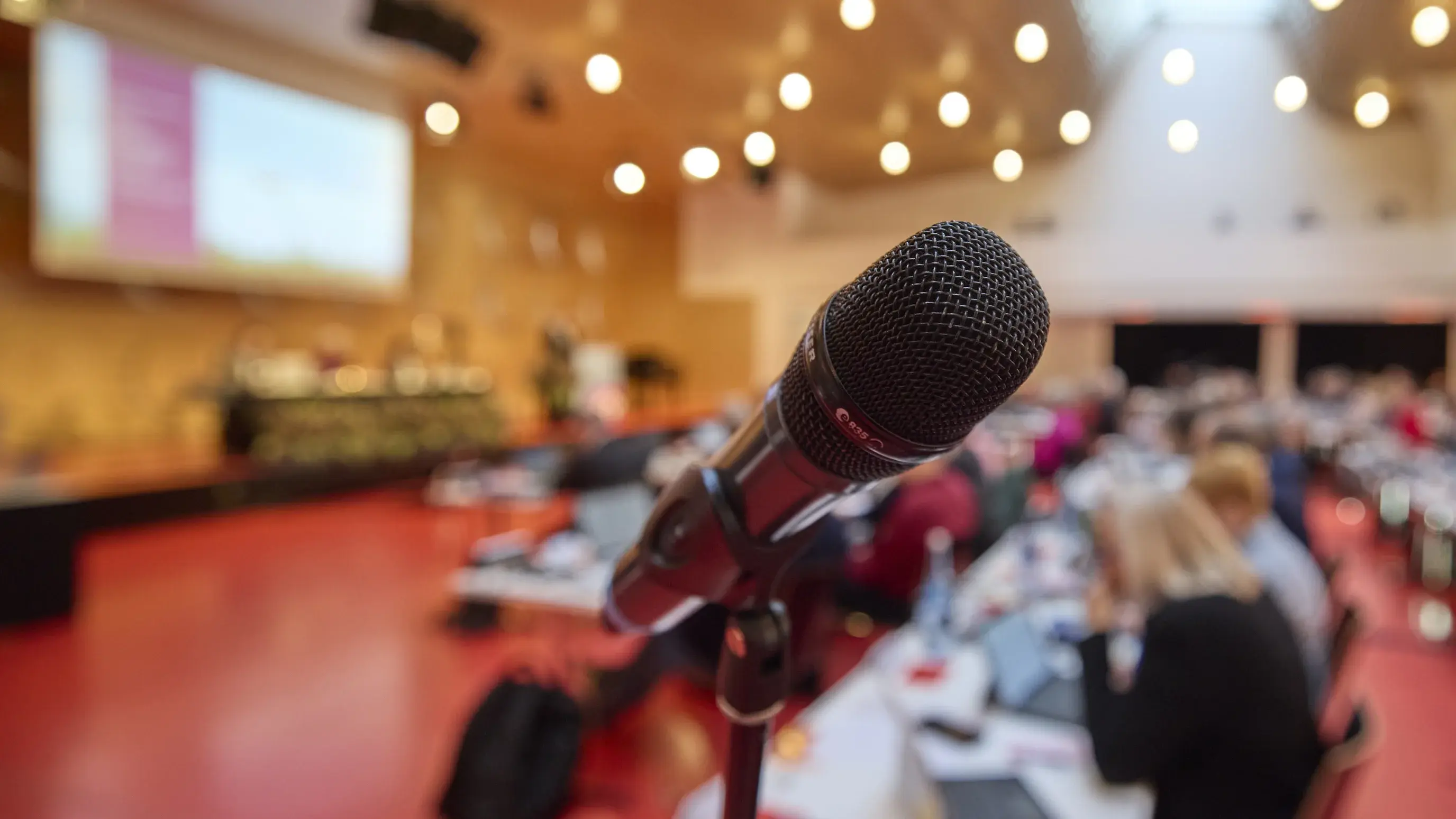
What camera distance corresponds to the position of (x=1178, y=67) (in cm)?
142

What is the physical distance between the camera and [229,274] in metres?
8.30

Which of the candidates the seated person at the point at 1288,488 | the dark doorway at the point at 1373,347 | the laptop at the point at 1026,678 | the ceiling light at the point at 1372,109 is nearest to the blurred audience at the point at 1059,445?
the seated person at the point at 1288,488

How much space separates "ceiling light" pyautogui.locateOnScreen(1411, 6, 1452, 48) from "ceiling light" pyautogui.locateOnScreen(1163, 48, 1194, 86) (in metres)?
0.29

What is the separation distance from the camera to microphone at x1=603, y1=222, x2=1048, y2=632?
22.3 inches

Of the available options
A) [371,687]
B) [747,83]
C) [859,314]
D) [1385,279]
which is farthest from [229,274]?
[1385,279]

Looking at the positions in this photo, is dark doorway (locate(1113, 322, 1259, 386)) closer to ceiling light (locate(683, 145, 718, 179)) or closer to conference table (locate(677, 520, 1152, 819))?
ceiling light (locate(683, 145, 718, 179))

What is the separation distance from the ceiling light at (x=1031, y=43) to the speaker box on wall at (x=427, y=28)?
18.2ft

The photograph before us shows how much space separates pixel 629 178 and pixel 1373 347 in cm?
1110

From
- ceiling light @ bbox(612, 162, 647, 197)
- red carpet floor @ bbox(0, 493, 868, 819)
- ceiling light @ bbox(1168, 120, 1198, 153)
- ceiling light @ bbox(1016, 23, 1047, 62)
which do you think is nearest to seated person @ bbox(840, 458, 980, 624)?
red carpet floor @ bbox(0, 493, 868, 819)

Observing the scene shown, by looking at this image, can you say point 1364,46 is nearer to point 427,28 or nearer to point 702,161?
point 702,161

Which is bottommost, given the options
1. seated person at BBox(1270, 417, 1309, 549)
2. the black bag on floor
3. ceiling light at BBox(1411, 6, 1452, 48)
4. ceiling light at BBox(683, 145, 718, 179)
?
the black bag on floor

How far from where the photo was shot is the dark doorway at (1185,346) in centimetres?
1251

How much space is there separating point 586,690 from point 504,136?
32.1 ft

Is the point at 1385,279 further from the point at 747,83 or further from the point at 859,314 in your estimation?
the point at 859,314
